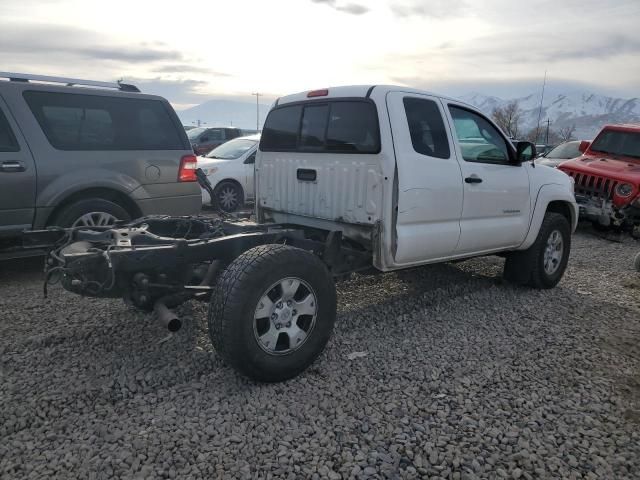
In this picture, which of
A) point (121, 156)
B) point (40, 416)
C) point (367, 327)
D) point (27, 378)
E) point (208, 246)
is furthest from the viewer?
point (121, 156)

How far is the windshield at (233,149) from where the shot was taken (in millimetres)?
10680

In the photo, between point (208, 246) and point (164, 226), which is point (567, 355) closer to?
point (208, 246)

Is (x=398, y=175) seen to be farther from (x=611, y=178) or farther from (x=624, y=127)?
(x=624, y=127)

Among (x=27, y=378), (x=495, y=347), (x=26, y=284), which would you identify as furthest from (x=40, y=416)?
(x=495, y=347)

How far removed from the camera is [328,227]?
169 inches

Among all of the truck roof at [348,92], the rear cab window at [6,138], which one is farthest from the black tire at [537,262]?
the rear cab window at [6,138]

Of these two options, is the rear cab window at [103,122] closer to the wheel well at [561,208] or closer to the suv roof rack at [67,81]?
the suv roof rack at [67,81]

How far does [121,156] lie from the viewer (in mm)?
5359

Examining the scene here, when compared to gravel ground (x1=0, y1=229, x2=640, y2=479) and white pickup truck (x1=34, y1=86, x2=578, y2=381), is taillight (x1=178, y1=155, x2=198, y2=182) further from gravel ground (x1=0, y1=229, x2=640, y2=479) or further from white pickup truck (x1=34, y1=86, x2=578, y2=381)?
gravel ground (x1=0, y1=229, x2=640, y2=479)

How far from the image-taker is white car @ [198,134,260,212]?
10109 mm

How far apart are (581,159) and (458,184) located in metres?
Answer: 7.25

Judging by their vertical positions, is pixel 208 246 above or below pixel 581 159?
below

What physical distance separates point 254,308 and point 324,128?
192cm

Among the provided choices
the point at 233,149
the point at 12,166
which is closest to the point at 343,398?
the point at 12,166
